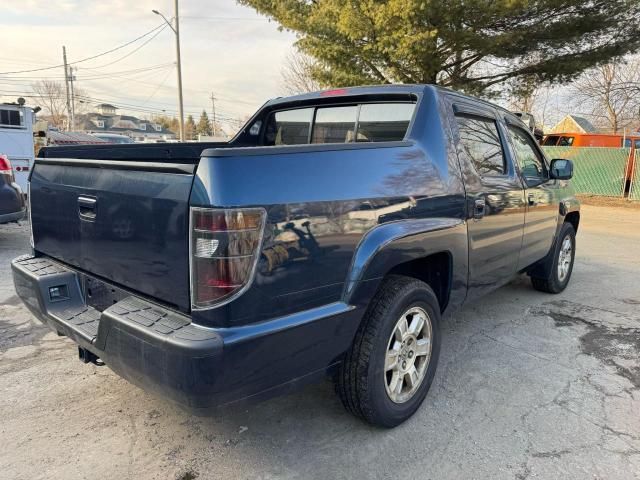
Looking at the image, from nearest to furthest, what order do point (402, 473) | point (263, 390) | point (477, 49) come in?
point (263, 390)
point (402, 473)
point (477, 49)

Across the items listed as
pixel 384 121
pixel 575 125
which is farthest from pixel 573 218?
pixel 575 125

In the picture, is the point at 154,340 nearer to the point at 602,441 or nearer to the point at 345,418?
the point at 345,418

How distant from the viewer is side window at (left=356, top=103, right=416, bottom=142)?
3.22 metres

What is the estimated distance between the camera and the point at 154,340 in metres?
1.96

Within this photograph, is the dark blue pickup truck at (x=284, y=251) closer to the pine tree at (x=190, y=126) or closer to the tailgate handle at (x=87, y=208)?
the tailgate handle at (x=87, y=208)

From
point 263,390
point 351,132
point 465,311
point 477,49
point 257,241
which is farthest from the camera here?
point 477,49

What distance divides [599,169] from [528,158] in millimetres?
14978

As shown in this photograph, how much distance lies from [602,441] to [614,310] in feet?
8.78

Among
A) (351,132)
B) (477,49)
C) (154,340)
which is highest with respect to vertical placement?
(477,49)

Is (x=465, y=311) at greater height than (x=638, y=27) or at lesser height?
lesser

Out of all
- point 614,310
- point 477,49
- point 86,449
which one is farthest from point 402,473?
point 477,49

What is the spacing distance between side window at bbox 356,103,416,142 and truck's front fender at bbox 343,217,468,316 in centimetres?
75

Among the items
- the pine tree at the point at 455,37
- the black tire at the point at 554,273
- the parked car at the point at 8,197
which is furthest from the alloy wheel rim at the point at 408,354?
the pine tree at the point at 455,37

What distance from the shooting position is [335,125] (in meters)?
3.68
